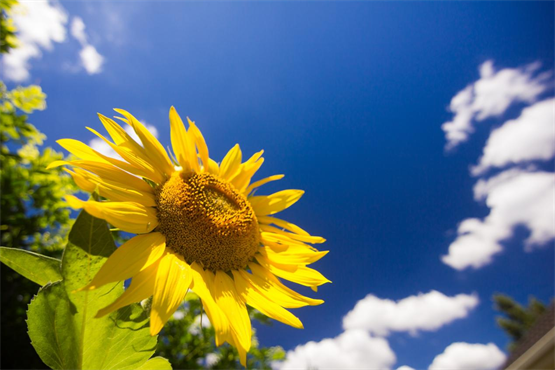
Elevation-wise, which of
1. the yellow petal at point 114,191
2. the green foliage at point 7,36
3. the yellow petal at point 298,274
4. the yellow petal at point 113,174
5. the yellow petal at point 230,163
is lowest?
the yellow petal at point 298,274

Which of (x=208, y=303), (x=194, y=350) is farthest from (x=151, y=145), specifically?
(x=194, y=350)

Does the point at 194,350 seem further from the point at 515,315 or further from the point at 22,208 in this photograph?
the point at 515,315

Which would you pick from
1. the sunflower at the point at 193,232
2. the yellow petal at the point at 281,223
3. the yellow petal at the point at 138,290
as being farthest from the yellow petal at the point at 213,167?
the yellow petal at the point at 138,290

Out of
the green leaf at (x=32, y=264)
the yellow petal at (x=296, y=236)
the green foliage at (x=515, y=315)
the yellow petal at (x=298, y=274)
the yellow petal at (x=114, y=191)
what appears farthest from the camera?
the green foliage at (x=515, y=315)

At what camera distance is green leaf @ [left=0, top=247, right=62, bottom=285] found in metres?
0.67

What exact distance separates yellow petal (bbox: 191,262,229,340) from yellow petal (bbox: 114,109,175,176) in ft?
1.19

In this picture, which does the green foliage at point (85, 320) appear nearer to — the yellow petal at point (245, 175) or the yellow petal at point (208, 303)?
the yellow petal at point (208, 303)

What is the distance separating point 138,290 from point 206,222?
1.33ft

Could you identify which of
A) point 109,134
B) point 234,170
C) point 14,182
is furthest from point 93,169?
point 14,182

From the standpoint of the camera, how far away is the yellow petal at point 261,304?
993 mm

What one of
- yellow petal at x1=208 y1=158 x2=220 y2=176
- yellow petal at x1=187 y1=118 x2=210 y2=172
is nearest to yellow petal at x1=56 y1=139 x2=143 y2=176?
yellow petal at x1=187 y1=118 x2=210 y2=172

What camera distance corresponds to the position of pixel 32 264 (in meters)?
0.69

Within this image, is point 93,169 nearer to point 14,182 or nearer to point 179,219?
point 179,219

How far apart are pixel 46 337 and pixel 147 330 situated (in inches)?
7.6
